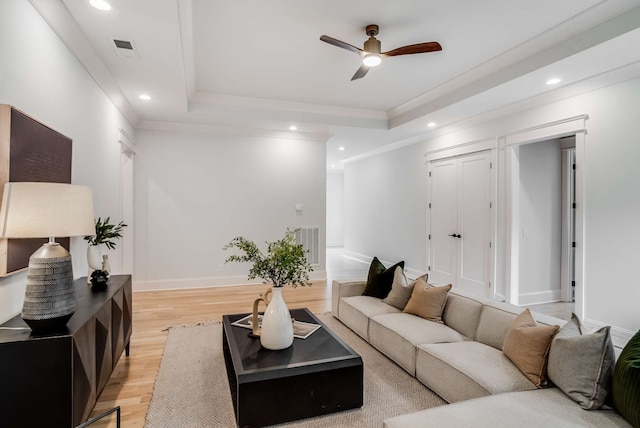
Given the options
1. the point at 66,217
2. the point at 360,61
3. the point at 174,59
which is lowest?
the point at 66,217

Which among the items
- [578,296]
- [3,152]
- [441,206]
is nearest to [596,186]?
[578,296]

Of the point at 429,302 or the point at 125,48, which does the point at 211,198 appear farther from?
the point at 429,302

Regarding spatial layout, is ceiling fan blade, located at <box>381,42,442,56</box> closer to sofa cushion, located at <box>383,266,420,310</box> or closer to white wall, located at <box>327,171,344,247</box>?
sofa cushion, located at <box>383,266,420,310</box>

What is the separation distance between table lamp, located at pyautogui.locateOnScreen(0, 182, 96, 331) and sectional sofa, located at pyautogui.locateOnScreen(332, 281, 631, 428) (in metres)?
1.67

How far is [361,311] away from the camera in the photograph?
3309 millimetres

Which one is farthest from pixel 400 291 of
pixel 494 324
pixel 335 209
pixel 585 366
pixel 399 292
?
pixel 335 209

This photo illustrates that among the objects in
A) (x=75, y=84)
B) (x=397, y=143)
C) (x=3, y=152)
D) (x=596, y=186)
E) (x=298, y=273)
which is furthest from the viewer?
(x=397, y=143)

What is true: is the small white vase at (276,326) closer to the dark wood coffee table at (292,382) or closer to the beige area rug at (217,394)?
the dark wood coffee table at (292,382)

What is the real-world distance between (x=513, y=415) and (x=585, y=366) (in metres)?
0.46

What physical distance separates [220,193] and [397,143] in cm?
357

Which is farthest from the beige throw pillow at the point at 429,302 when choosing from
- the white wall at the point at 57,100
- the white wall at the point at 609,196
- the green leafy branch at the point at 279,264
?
the white wall at the point at 57,100

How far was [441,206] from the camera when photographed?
584 centimetres

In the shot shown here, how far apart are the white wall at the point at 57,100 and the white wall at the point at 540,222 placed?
208 inches

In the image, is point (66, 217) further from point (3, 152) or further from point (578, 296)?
point (578, 296)
